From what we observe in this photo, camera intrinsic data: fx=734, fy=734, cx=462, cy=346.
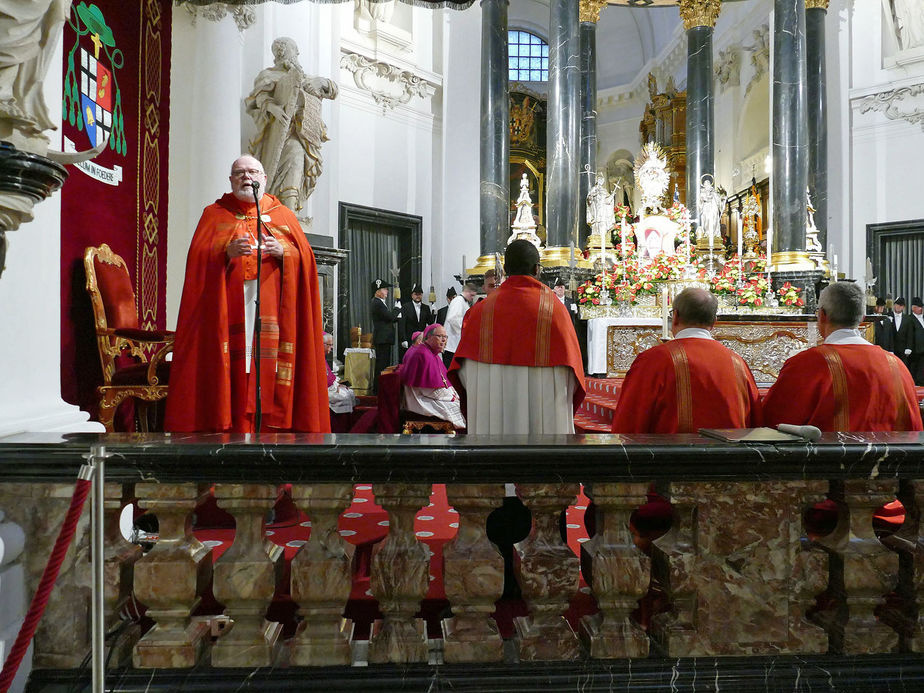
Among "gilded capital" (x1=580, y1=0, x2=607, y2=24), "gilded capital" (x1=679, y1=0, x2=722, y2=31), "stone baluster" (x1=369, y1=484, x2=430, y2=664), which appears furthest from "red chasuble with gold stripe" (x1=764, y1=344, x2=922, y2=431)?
"gilded capital" (x1=580, y1=0, x2=607, y2=24)

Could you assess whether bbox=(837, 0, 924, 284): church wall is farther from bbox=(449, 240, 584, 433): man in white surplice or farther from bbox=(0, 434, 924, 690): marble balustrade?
bbox=(0, 434, 924, 690): marble balustrade

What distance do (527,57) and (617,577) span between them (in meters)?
23.0

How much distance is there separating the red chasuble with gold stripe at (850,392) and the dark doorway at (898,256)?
12.2 metres

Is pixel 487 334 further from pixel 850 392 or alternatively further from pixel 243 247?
pixel 850 392

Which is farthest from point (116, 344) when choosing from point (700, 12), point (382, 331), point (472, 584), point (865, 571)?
point (700, 12)

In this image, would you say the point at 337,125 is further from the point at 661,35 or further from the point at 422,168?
the point at 661,35

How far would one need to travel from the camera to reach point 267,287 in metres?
3.64

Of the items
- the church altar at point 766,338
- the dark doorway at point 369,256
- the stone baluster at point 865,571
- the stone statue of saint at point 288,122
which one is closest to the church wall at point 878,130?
the church altar at point 766,338

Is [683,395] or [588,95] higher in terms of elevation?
[588,95]

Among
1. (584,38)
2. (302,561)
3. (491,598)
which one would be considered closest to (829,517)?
(491,598)

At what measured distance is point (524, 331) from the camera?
3.21m

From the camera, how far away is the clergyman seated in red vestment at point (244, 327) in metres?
3.47

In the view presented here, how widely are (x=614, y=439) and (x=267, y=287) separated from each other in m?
2.21

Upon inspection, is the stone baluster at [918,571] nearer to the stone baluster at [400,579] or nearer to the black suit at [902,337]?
the stone baluster at [400,579]
